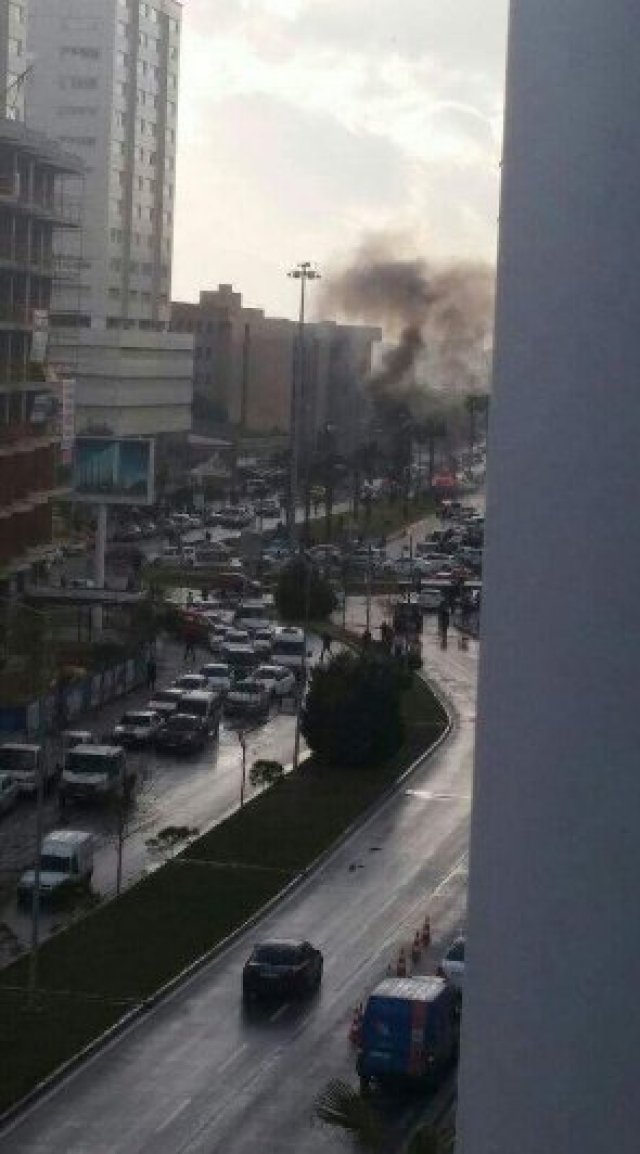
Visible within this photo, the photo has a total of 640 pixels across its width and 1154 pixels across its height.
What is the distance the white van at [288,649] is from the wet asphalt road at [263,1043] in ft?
27.3

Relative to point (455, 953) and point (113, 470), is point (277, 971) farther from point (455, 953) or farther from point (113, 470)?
point (113, 470)

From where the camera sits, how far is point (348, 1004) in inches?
403

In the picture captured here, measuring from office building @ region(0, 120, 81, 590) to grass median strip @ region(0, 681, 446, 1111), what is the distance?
8.73 meters

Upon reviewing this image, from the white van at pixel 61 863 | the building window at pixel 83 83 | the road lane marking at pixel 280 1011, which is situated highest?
the building window at pixel 83 83

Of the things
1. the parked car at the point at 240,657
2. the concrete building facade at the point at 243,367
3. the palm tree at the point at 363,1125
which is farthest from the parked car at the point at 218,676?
the concrete building facade at the point at 243,367

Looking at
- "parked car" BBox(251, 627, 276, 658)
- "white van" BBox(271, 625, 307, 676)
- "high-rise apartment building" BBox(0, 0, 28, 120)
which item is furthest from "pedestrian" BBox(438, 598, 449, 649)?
"high-rise apartment building" BBox(0, 0, 28, 120)

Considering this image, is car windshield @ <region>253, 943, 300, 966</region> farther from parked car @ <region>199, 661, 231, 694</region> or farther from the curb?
parked car @ <region>199, 661, 231, 694</region>

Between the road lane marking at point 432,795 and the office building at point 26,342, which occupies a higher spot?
the office building at point 26,342

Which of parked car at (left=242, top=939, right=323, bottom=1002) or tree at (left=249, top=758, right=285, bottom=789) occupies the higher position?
parked car at (left=242, top=939, right=323, bottom=1002)

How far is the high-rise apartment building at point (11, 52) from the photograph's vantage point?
2820 centimetres

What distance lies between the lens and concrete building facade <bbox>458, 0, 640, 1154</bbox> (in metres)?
1.68

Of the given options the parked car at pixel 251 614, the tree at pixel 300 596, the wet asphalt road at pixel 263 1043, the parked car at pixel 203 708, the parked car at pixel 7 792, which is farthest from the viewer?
the tree at pixel 300 596

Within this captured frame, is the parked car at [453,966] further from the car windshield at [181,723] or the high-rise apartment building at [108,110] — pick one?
the high-rise apartment building at [108,110]

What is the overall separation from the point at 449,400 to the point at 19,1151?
47.0 metres
